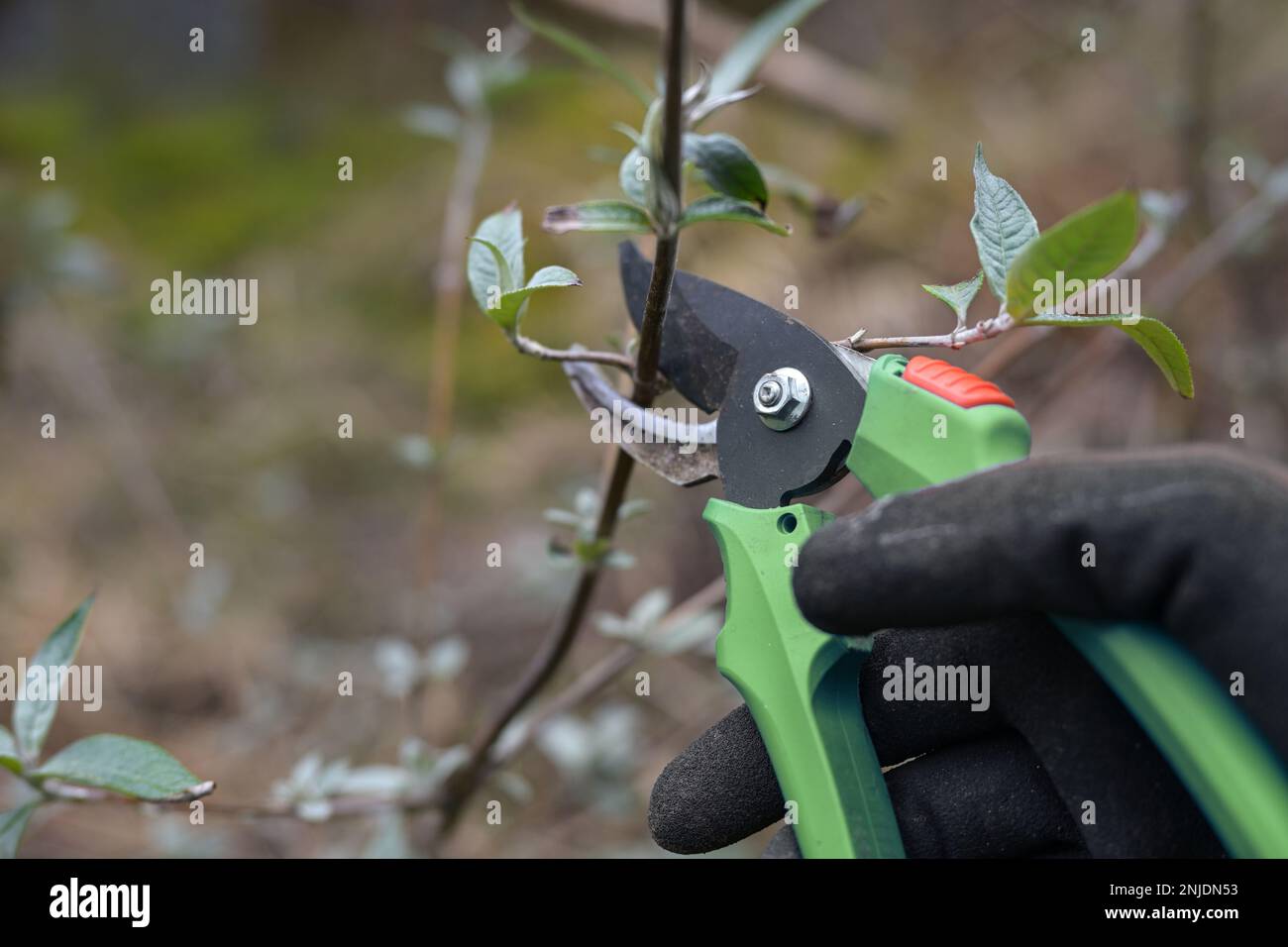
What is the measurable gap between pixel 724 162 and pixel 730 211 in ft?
0.09

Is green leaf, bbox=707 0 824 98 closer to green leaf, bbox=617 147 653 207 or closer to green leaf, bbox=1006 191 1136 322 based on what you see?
green leaf, bbox=617 147 653 207

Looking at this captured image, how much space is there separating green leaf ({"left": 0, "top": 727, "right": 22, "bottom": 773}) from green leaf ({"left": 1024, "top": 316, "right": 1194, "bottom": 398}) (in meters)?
0.72

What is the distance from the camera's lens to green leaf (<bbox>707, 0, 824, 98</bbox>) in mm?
669

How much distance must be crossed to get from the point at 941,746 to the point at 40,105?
3926 millimetres

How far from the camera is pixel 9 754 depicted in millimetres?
688

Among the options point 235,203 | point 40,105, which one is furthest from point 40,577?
point 40,105

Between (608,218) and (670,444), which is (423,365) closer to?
(670,444)

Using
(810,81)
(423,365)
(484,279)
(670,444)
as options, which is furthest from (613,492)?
(810,81)

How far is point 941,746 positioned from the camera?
0.71 metres

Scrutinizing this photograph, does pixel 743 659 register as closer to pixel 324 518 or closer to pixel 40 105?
pixel 324 518

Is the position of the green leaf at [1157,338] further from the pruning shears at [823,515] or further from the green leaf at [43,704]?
the green leaf at [43,704]

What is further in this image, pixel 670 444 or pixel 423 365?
pixel 423 365

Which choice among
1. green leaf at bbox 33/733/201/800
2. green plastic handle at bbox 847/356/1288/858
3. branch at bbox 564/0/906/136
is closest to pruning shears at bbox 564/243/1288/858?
green plastic handle at bbox 847/356/1288/858

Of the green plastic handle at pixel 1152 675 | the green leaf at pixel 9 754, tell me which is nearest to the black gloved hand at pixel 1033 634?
the green plastic handle at pixel 1152 675
